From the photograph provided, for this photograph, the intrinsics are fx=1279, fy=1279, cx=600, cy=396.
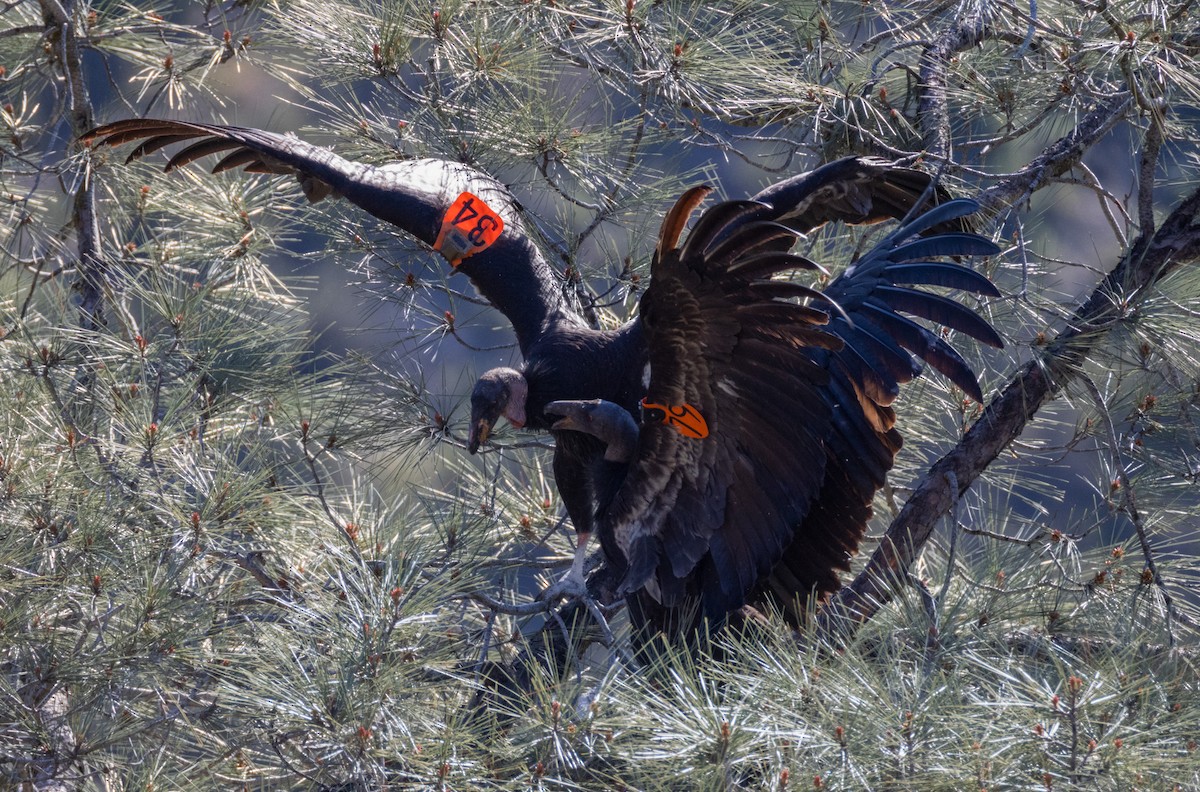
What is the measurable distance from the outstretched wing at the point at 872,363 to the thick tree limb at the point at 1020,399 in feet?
0.21

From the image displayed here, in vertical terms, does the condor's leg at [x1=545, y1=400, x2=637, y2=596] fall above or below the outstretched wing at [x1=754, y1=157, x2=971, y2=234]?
below

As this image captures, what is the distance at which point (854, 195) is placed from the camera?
85.4 inches

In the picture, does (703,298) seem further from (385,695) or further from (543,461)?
(543,461)

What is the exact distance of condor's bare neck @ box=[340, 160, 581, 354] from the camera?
87.1 inches

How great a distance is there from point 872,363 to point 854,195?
0.43m

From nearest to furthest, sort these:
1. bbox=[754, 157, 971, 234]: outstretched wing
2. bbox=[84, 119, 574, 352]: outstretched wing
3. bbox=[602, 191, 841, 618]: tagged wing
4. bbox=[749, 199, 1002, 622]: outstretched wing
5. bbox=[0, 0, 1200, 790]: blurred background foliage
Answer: bbox=[0, 0, 1200, 790]: blurred background foliage → bbox=[602, 191, 841, 618]: tagged wing → bbox=[749, 199, 1002, 622]: outstretched wing → bbox=[754, 157, 971, 234]: outstretched wing → bbox=[84, 119, 574, 352]: outstretched wing

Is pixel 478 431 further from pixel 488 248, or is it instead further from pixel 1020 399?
pixel 1020 399

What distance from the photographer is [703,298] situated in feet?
5.70

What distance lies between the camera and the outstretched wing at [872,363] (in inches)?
71.9

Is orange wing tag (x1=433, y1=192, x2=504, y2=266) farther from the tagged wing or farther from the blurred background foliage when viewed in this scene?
the tagged wing

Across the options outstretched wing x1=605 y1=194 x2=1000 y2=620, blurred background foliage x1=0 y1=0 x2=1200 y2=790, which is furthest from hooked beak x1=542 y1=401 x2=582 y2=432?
blurred background foliage x1=0 y1=0 x2=1200 y2=790

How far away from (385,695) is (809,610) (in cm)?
57

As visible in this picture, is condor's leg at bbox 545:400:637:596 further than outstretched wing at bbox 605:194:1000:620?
Yes

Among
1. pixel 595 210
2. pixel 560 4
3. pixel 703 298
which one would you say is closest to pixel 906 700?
pixel 703 298
